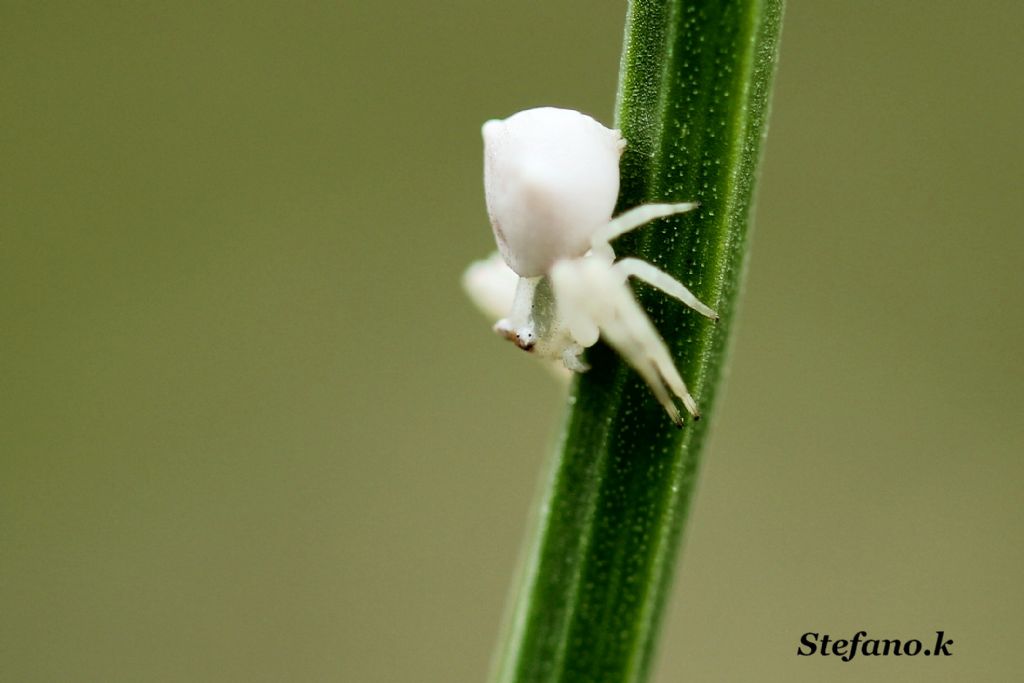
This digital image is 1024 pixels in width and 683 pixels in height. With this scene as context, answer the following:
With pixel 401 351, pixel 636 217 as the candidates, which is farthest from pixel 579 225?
pixel 401 351

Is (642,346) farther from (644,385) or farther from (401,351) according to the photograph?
(401,351)

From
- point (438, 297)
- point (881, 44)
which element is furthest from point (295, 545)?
point (881, 44)

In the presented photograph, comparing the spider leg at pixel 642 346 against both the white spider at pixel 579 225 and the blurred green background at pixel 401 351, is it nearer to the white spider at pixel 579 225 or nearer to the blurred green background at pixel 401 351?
the white spider at pixel 579 225

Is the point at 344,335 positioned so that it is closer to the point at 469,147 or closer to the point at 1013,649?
the point at 469,147

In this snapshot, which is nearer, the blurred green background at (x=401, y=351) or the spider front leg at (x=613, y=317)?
the spider front leg at (x=613, y=317)

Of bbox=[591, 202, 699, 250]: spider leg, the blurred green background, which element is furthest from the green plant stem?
the blurred green background

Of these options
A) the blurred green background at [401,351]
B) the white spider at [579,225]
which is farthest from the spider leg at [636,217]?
the blurred green background at [401,351]
